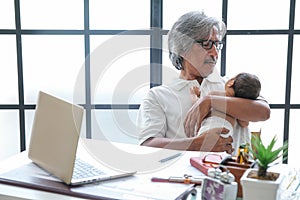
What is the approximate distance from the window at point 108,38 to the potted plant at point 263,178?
4.65 ft

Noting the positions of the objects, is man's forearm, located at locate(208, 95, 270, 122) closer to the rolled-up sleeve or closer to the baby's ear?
the baby's ear

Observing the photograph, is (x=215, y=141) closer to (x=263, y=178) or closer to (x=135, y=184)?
(x=135, y=184)

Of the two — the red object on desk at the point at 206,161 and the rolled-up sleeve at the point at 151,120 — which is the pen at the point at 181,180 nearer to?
the red object on desk at the point at 206,161

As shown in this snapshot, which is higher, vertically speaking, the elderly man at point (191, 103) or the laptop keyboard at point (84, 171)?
the elderly man at point (191, 103)

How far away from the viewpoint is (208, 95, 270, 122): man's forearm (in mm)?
1912

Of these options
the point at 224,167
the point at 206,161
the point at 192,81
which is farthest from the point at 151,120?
the point at 224,167

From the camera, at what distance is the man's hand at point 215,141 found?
1.88 m

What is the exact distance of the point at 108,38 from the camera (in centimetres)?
255

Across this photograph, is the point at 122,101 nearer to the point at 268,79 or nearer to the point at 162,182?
the point at 162,182

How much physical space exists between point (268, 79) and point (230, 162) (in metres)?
1.56

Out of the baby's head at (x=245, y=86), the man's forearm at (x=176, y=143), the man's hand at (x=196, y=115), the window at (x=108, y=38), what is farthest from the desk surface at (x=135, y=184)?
the window at (x=108, y=38)

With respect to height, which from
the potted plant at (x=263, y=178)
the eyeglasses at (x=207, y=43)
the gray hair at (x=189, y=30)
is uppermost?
the gray hair at (x=189, y=30)

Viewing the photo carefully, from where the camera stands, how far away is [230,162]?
4.24 feet

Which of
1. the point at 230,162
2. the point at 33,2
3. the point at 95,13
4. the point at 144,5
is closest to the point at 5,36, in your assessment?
the point at 33,2
